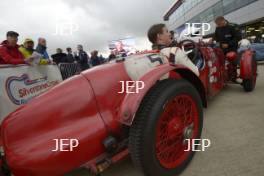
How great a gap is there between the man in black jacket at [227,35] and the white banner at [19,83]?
11.5ft

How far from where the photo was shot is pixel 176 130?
7.23 ft

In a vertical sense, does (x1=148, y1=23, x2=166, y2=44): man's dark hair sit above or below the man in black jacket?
above

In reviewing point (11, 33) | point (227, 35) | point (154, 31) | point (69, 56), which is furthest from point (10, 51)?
point (69, 56)

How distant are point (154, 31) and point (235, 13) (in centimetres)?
3326

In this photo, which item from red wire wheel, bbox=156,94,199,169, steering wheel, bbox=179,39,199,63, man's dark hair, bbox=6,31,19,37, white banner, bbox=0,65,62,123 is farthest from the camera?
man's dark hair, bbox=6,31,19,37

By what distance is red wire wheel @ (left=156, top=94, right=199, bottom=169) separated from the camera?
2.08m

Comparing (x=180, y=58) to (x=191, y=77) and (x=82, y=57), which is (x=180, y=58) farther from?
(x=82, y=57)

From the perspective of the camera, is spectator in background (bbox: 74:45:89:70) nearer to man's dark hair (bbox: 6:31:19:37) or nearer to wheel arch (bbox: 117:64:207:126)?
man's dark hair (bbox: 6:31:19:37)

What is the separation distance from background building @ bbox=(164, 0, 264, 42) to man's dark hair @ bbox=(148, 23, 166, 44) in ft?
61.5

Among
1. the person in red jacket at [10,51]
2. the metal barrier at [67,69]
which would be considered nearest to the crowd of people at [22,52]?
the person in red jacket at [10,51]

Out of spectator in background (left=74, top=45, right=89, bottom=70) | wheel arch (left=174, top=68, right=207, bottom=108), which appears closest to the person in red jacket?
wheel arch (left=174, top=68, right=207, bottom=108)

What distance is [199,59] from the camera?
380 centimetres

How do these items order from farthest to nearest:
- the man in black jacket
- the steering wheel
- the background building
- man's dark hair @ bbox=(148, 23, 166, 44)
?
the background building < the man in black jacket < the steering wheel < man's dark hair @ bbox=(148, 23, 166, 44)

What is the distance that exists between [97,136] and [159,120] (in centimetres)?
46
